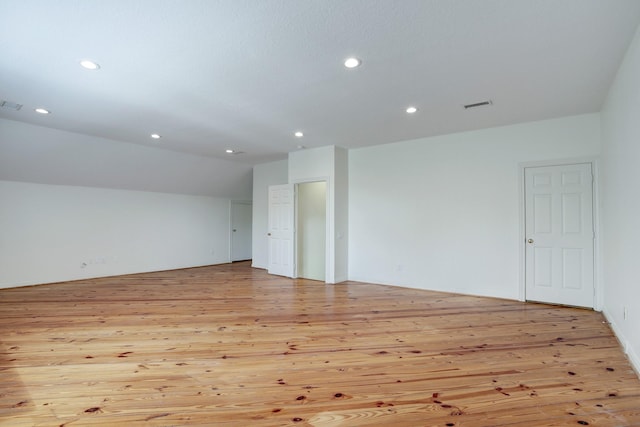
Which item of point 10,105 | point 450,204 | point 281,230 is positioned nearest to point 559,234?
point 450,204

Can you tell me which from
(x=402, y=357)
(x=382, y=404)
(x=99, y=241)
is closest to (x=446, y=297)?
(x=402, y=357)

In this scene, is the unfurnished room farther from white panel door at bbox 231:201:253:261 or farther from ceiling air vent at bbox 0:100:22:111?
white panel door at bbox 231:201:253:261

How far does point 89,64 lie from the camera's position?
2.76 m

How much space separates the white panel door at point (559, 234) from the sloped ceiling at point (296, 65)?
0.87m

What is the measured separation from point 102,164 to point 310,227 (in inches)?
163

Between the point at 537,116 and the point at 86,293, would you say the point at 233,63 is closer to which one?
the point at 537,116

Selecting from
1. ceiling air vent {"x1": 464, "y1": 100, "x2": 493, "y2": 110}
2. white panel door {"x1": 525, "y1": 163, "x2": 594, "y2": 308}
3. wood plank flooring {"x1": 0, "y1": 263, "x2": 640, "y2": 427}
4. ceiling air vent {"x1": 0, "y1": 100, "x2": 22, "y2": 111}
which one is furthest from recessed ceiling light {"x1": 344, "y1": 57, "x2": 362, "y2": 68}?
ceiling air vent {"x1": 0, "y1": 100, "x2": 22, "y2": 111}

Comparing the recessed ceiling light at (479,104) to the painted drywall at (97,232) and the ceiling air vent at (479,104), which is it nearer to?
the ceiling air vent at (479,104)

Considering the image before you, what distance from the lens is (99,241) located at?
631 cm

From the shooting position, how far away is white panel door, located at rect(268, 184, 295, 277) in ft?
20.7

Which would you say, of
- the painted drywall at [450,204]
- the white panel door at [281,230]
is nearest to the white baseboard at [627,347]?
the painted drywall at [450,204]

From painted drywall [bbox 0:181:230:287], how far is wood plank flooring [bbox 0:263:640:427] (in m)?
1.36

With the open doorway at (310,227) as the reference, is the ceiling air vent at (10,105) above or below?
above

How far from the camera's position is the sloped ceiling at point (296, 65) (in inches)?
82.0
